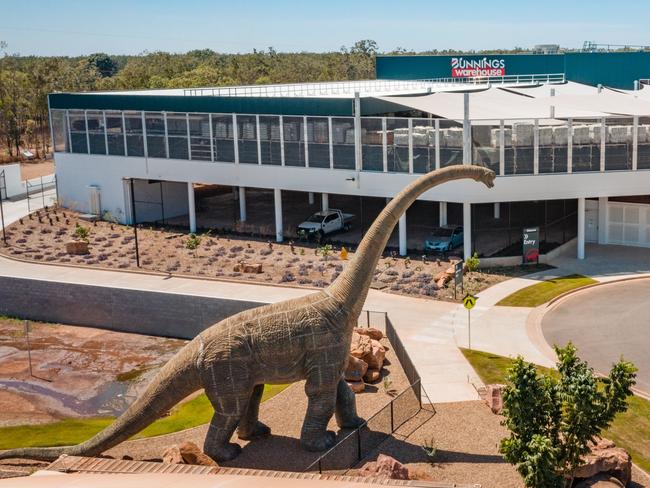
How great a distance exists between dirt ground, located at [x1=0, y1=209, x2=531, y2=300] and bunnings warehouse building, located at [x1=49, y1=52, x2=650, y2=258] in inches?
74.4

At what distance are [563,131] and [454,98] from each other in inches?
307

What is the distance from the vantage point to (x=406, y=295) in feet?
131

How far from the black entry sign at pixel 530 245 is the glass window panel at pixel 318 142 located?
11.4m

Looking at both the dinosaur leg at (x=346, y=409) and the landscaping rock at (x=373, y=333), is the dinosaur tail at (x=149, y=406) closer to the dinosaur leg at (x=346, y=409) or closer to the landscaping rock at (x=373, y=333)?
the dinosaur leg at (x=346, y=409)

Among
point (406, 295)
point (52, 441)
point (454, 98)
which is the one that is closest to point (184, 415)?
point (52, 441)

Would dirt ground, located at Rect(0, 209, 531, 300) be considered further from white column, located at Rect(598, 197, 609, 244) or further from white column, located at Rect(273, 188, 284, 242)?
white column, located at Rect(598, 197, 609, 244)

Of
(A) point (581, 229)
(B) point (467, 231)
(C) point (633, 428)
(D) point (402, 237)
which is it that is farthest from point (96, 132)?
(C) point (633, 428)

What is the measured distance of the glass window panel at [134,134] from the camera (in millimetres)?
56062

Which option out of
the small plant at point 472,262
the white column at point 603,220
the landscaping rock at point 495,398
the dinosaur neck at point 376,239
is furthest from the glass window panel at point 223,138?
the dinosaur neck at point 376,239

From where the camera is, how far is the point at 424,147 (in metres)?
45.5

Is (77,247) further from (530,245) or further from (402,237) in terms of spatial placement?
(530,245)

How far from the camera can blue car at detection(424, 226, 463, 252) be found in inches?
1831

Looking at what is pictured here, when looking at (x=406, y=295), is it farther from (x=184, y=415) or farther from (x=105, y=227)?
(x=105, y=227)

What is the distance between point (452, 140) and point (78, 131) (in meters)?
26.2
